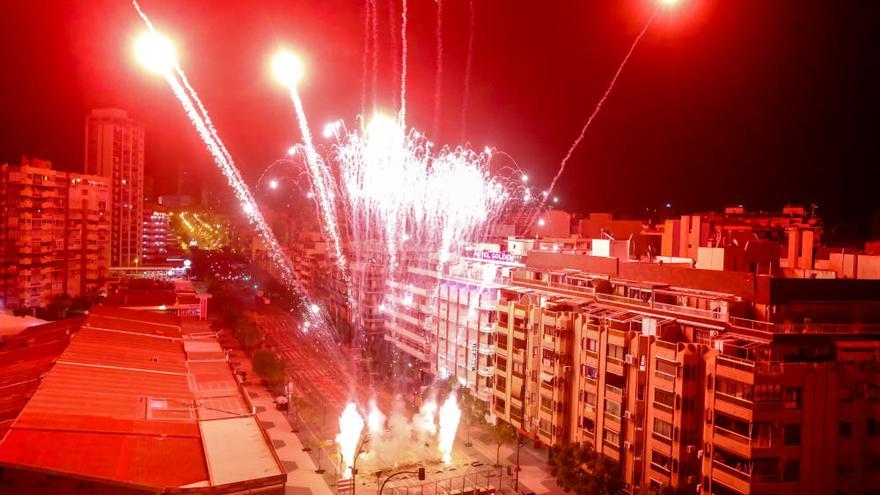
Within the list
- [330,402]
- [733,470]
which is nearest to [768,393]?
[733,470]

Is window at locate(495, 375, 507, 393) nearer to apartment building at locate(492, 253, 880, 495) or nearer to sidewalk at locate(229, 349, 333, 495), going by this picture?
apartment building at locate(492, 253, 880, 495)

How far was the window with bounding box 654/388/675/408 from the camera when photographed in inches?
723

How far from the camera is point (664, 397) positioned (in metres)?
18.6

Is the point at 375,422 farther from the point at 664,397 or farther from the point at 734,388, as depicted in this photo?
the point at 734,388

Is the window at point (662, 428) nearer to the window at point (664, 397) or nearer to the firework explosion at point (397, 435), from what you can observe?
the window at point (664, 397)

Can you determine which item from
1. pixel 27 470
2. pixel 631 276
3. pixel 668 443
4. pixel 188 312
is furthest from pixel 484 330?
pixel 188 312

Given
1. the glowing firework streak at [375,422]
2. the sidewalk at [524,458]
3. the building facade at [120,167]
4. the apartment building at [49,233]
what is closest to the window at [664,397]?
the sidewalk at [524,458]

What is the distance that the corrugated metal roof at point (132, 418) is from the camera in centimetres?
1444

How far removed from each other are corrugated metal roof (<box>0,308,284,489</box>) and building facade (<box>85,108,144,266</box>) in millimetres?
34232

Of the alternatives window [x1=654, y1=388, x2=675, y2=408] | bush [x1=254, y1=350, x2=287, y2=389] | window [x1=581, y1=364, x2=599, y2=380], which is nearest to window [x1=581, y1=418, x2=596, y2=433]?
window [x1=581, y1=364, x2=599, y2=380]

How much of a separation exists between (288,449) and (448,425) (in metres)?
6.53

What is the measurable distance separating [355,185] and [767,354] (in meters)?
24.0

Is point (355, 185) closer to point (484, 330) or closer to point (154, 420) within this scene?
point (484, 330)

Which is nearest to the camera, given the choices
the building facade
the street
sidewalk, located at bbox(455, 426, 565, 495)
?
sidewalk, located at bbox(455, 426, 565, 495)
